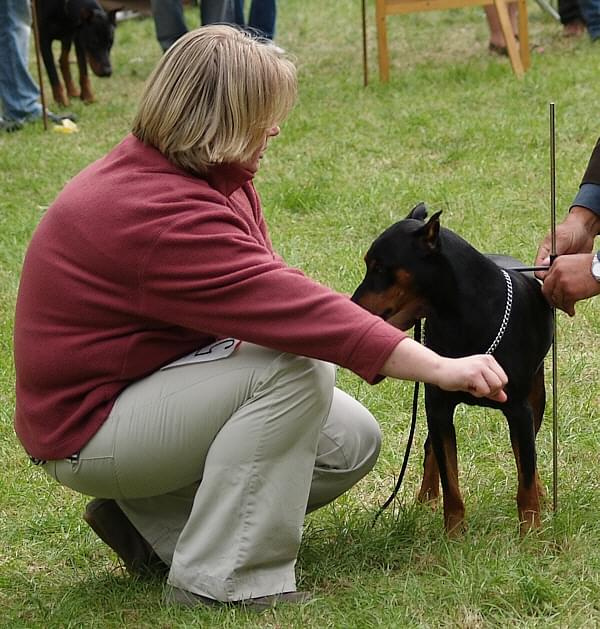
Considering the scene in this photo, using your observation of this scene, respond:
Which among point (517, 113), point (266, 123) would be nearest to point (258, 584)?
point (266, 123)

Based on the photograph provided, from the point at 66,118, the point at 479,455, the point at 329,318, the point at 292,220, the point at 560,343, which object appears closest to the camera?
the point at 329,318

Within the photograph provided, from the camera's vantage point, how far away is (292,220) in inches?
248

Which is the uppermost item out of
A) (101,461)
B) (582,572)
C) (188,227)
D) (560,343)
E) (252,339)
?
(188,227)

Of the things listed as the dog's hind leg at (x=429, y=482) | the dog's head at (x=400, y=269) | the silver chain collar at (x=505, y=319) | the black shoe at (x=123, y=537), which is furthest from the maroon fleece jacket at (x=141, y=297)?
the dog's hind leg at (x=429, y=482)

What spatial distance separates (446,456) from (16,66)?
6.14m

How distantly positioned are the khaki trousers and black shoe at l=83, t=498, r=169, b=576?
0.75ft

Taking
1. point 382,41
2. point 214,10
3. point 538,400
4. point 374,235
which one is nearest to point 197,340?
point 538,400

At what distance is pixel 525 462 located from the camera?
9.90 ft

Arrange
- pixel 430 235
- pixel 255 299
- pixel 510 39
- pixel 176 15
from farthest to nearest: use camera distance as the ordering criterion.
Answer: pixel 176 15
pixel 510 39
pixel 430 235
pixel 255 299

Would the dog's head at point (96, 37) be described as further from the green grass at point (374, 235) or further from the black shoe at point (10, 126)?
the black shoe at point (10, 126)

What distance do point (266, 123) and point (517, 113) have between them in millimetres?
5244

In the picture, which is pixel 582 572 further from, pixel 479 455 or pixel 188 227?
pixel 188 227

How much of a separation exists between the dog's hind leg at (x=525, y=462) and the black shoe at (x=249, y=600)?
631mm

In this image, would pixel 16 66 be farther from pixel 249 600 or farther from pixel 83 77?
pixel 249 600
